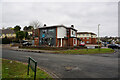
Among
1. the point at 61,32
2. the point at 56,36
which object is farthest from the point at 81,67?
the point at 61,32

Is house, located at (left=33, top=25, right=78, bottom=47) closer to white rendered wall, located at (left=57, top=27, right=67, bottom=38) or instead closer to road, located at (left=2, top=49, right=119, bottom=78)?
white rendered wall, located at (left=57, top=27, right=67, bottom=38)

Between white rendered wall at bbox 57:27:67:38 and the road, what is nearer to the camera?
the road

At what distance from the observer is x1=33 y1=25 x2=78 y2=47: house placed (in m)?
27.5

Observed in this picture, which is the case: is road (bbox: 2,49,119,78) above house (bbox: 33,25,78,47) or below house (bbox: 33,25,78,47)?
below

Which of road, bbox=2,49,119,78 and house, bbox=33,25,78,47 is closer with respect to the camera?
road, bbox=2,49,119,78

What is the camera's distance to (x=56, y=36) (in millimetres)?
27328

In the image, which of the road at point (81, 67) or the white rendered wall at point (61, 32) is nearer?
the road at point (81, 67)

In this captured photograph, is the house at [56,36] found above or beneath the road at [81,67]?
above

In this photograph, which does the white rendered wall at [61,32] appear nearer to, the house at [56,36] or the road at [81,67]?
the house at [56,36]

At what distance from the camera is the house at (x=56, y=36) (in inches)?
1084

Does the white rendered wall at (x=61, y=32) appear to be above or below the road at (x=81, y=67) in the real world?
above

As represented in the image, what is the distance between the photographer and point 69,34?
101 feet

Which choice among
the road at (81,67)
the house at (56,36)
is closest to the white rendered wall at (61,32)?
the house at (56,36)

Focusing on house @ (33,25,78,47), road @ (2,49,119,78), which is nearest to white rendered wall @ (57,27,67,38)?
house @ (33,25,78,47)
